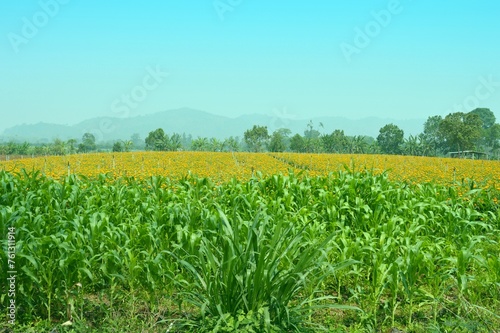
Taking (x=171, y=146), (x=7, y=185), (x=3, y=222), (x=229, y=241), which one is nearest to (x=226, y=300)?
(x=229, y=241)

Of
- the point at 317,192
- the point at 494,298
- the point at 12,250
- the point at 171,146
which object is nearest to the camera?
the point at 12,250

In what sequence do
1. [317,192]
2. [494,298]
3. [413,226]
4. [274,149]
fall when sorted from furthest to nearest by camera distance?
[274,149] → [317,192] → [413,226] → [494,298]

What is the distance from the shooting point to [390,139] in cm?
8812

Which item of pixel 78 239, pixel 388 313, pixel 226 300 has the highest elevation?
pixel 78 239

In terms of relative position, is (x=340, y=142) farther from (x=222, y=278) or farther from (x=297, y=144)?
(x=222, y=278)

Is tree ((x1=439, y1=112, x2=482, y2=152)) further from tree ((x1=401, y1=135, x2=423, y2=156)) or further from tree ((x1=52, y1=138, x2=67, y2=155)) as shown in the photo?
tree ((x1=52, y1=138, x2=67, y2=155))

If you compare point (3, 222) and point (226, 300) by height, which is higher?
point (3, 222)

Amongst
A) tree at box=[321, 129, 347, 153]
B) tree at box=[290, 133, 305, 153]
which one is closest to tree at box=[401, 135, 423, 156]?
tree at box=[321, 129, 347, 153]

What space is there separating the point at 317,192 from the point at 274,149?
78.7m

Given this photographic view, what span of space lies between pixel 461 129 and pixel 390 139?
23.6m

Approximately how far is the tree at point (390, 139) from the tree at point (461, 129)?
17.8 m

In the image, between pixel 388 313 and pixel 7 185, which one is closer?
pixel 388 313

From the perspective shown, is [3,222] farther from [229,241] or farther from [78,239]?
[229,241]

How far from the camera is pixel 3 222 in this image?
16.3 ft
